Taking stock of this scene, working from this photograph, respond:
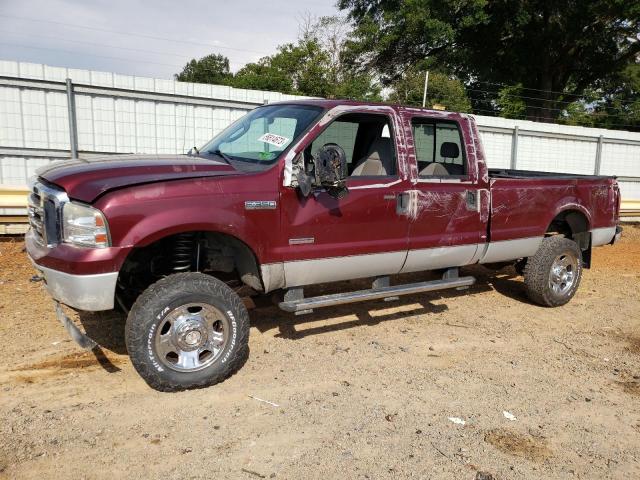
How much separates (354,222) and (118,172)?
75.2 inches

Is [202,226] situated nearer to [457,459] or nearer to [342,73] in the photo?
[457,459]

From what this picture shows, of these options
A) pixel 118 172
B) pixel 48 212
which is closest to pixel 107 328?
pixel 48 212

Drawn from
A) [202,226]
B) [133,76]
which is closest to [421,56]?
[133,76]

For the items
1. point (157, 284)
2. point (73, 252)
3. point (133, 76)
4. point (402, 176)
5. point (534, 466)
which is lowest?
point (534, 466)

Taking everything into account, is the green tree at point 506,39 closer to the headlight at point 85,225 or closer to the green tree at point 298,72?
the green tree at point 298,72

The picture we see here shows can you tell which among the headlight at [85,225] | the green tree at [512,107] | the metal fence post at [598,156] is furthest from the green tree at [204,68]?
the headlight at [85,225]

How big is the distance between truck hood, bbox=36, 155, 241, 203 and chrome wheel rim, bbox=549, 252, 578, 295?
4044mm

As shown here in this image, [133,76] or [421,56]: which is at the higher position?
[421,56]

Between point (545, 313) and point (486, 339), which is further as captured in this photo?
point (545, 313)

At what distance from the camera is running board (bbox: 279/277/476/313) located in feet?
13.9

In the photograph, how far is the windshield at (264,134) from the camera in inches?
171

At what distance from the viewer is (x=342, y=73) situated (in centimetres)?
A: 3033

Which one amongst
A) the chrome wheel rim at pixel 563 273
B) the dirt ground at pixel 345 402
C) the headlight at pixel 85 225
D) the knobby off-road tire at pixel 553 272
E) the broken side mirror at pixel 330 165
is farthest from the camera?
the chrome wheel rim at pixel 563 273

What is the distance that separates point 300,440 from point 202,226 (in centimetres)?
158
